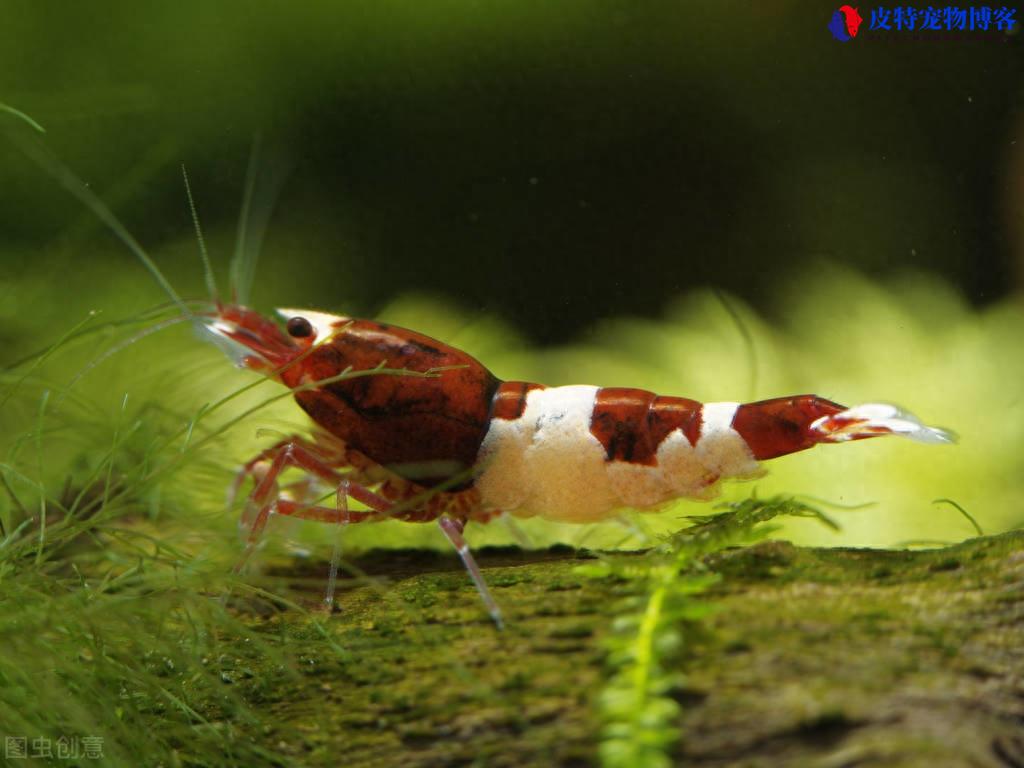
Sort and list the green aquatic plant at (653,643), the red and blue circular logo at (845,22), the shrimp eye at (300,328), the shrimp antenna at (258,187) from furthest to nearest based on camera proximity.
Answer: the shrimp antenna at (258,187) → the red and blue circular logo at (845,22) → the shrimp eye at (300,328) → the green aquatic plant at (653,643)

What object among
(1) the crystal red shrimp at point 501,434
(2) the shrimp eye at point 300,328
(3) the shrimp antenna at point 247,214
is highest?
(3) the shrimp antenna at point 247,214

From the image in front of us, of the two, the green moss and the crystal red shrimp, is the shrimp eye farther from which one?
the green moss

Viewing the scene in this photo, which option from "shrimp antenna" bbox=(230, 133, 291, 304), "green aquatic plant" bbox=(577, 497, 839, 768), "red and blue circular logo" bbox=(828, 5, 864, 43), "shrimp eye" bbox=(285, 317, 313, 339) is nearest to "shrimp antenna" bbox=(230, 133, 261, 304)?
"shrimp antenna" bbox=(230, 133, 291, 304)

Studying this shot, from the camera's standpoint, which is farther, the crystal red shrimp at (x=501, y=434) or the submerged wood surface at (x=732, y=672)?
the crystal red shrimp at (x=501, y=434)

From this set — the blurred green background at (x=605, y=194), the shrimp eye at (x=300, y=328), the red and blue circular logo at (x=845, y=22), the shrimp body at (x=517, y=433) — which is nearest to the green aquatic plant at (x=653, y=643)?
the shrimp body at (x=517, y=433)

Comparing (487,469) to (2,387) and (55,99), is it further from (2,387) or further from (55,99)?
(55,99)

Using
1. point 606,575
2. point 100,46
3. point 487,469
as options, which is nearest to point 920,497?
point 487,469

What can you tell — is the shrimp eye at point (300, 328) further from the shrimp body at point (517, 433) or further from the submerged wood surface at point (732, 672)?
the submerged wood surface at point (732, 672)
